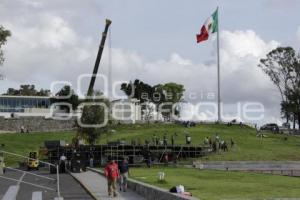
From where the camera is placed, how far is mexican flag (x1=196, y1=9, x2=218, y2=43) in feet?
282

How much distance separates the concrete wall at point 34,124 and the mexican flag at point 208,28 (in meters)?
36.1

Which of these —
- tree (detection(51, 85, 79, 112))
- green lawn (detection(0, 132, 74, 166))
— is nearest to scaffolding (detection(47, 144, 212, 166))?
green lawn (detection(0, 132, 74, 166))

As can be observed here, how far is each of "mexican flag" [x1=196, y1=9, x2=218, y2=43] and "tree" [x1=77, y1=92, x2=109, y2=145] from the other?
1507 centimetres

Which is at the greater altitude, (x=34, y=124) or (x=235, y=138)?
(x=34, y=124)

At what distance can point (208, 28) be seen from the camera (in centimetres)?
8944

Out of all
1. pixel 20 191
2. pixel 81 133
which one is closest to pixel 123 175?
pixel 20 191

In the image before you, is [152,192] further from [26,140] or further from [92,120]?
[26,140]

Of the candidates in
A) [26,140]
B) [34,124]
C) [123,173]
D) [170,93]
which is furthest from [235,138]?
[123,173]

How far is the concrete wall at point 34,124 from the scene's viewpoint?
116 metres

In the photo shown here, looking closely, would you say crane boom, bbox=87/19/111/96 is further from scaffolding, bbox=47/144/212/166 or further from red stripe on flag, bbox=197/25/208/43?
red stripe on flag, bbox=197/25/208/43

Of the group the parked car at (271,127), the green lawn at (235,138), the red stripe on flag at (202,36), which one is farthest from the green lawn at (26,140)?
the parked car at (271,127)

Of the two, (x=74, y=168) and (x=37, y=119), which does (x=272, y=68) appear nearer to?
(x=37, y=119)

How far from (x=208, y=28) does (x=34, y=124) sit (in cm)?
4305

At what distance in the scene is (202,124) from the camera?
114 m
